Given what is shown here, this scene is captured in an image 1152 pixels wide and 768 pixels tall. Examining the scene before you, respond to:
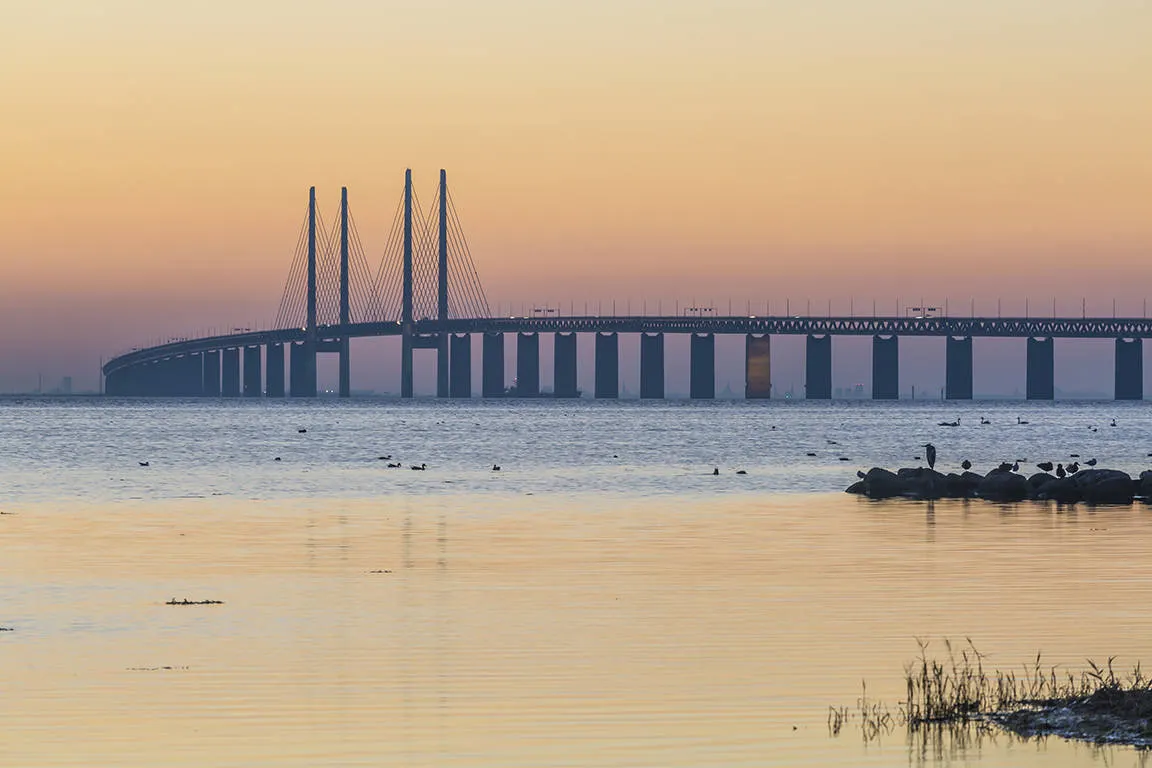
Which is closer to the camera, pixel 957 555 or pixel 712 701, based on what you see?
pixel 712 701

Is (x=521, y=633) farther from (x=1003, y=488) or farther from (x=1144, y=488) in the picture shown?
(x=1144, y=488)

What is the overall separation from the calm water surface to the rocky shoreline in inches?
72.5

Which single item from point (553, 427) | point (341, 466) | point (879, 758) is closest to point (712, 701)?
point (879, 758)

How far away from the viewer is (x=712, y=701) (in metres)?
14.7

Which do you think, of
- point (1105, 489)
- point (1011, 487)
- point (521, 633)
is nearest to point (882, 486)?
point (1011, 487)

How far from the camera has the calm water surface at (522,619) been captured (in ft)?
43.3

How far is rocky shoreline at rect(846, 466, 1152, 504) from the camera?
43281mm

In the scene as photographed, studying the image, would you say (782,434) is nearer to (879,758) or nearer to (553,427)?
(553,427)

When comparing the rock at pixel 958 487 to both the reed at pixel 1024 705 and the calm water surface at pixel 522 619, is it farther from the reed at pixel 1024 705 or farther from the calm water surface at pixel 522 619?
the reed at pixel 1024 705

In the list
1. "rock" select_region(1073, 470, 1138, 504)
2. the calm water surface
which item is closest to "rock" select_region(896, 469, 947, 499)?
the calm water surface

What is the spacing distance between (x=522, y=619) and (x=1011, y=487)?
89.5ft

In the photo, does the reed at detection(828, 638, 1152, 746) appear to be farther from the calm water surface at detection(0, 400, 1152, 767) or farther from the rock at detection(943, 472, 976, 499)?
the rock at detection(943, 472, 976, 499)

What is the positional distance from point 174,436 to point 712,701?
3602 inches

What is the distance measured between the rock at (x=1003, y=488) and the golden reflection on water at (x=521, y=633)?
372 inches
